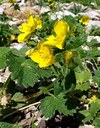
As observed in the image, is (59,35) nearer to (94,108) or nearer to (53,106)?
(53,106)

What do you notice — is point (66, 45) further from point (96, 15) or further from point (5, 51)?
point (96, 15)

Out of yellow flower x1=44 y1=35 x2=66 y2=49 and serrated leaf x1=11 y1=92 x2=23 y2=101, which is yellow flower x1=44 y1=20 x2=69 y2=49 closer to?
yellow flower x1=44 y1=35 x2=66 y2=49

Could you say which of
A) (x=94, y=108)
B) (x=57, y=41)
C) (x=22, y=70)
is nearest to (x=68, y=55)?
(x=57, y=41)

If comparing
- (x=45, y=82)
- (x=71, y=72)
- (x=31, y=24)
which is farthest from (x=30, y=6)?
(x=71, y=72)

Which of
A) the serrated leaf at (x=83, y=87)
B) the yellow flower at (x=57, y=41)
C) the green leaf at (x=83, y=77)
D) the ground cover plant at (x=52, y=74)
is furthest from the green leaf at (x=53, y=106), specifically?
the yellow flower at (x=57, y=41)

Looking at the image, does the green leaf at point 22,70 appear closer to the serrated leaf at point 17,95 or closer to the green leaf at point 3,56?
the green leaf at point 3,56

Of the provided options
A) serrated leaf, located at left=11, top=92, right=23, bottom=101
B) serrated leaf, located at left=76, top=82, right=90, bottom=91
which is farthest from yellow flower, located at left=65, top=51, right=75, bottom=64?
serrated leaf, located at left=11, top=92, right=23, bottom=101
